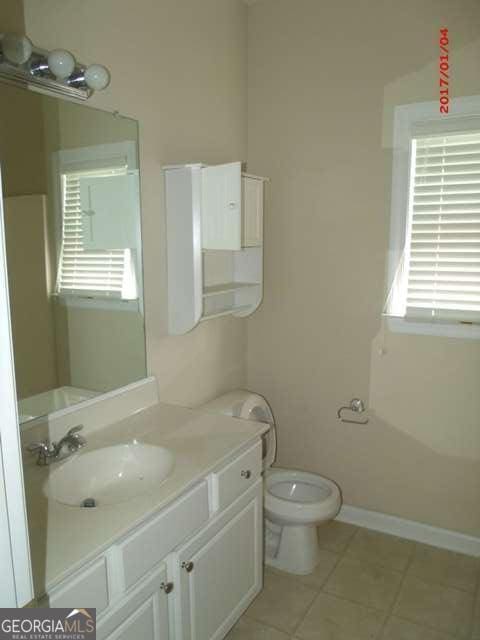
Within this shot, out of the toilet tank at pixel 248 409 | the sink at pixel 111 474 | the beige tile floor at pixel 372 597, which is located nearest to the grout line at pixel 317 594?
the beige tile floor at pixel 372 597

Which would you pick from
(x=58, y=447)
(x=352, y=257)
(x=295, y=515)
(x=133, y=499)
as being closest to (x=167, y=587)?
(x=133, y=499)

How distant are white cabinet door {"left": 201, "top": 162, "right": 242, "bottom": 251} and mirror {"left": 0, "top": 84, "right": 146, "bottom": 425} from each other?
1.01 feet

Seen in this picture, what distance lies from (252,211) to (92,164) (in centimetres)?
87

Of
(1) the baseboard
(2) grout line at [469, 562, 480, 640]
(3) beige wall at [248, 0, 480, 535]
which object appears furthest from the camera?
(1) the baseboard

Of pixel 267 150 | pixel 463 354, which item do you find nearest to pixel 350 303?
pixel 463 354

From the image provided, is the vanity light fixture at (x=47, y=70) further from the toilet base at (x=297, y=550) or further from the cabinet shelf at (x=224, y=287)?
the toilet base at (x=297, y=550)

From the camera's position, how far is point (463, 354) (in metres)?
2.36

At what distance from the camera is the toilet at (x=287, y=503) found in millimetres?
2273

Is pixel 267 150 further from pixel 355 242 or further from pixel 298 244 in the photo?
pixel 355 242

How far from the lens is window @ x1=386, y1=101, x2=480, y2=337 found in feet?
7.45

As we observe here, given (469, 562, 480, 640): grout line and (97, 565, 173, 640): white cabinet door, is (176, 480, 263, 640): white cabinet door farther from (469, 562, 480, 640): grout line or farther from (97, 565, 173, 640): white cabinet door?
(469, 562, 480, 640): grout line

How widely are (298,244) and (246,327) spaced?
599mm

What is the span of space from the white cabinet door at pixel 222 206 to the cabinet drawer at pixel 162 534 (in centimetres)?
105

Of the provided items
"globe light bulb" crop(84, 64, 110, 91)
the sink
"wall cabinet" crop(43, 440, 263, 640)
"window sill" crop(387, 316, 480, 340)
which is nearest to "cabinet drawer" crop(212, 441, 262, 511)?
"wall cabinet" crop(43, 440, 263, 640)
